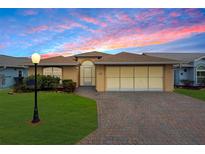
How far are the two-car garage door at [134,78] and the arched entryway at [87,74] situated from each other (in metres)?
5.14

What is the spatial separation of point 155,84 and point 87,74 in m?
8.13

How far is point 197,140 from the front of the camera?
4855 millimetres

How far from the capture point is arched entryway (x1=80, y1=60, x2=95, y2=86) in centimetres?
2048

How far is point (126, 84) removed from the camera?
1571 cm

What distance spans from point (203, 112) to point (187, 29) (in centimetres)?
958

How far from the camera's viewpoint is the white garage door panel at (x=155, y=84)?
1562 centimetres

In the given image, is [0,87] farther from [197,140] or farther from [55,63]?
[197,140]

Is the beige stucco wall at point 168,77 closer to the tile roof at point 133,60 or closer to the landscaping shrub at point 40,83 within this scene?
the tile roof at point 133,60

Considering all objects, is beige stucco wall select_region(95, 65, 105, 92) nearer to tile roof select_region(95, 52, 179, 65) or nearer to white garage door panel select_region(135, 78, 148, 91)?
tile roof select_region(95, 52, 179, 65)

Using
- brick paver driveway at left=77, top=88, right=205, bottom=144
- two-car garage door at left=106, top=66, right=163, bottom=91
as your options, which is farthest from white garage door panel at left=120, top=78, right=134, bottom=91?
brick paver driveway at left=77, top=88, right=205, bottom=144

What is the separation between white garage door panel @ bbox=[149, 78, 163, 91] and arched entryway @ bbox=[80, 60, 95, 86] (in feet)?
24.0

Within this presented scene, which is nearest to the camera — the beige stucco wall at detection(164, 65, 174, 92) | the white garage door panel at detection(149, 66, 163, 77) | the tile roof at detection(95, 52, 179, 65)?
the tile roof at detection(95, 52, 179, 65)

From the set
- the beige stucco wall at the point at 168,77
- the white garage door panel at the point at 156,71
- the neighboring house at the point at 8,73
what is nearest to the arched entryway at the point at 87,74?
the neighboring house at the point at 8,73
